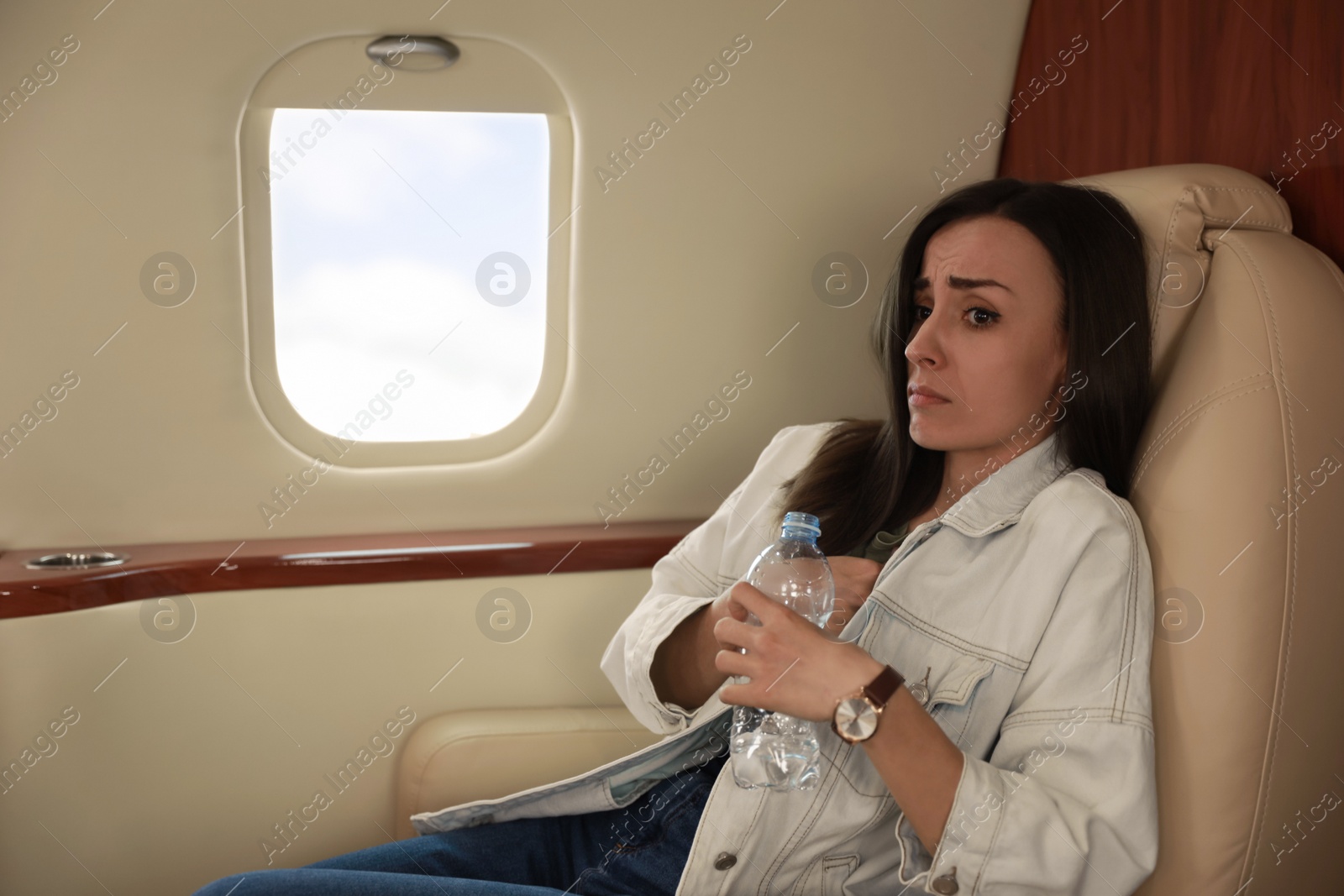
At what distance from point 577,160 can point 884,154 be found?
70 cm

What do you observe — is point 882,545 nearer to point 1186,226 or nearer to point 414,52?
point 1186,226

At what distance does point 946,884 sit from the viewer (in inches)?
46.1

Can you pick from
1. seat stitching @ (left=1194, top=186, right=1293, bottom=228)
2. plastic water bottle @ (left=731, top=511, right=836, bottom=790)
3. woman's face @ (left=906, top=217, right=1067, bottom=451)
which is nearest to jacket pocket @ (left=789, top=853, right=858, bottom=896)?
plastic water bottle @ (left=731, top=511, right=836, bottom=790)

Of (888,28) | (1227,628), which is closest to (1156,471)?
(1227,628)

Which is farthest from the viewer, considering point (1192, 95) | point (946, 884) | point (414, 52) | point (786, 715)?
point (414, 52)

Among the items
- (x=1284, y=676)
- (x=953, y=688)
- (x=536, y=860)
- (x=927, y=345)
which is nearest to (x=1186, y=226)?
(x=927, y=345)

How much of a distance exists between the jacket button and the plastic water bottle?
8.6 inches

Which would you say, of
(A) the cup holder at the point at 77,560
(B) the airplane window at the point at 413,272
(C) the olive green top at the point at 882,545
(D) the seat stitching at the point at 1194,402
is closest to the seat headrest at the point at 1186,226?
(D) the seat stitching at the point at 1194,402

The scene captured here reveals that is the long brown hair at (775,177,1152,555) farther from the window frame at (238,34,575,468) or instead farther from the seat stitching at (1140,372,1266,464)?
the window frame at (238,34,575,468)

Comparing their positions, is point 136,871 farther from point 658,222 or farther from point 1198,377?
point 1198,377

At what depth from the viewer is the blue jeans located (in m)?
1.35

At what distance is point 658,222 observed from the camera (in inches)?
86.1

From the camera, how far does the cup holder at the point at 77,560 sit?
1932mm

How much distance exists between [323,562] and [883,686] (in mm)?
1245
